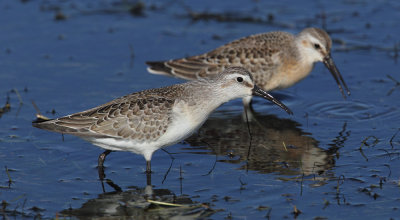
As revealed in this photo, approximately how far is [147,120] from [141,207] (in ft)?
4.14

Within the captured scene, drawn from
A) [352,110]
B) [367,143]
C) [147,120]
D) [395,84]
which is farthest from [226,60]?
[147,120]

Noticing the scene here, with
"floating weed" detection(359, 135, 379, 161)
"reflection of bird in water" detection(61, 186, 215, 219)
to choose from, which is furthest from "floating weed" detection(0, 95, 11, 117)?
"floating weed" detection(359, 135, 379, 161)

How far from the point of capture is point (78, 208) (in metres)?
8.49

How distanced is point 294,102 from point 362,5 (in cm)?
515

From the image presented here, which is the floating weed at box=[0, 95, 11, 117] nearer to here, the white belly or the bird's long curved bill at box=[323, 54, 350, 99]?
the white belly

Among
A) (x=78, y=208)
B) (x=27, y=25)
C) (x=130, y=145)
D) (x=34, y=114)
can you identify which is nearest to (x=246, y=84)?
(x=130, y=145)

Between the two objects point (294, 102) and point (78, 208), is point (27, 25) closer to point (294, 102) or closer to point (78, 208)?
point (294, 102)

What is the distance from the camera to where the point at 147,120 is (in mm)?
9195

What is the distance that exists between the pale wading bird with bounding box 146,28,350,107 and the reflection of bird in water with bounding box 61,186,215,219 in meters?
4.11

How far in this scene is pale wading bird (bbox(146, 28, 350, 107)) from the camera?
12.6 meters

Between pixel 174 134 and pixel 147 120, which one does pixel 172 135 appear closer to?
pixel 174 134

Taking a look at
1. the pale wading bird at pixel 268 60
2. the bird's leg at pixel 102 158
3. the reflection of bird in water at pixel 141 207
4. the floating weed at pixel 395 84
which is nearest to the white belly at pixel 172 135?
the bird's leg at pixel 102 158

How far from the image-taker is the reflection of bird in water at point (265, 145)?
32.2 feet

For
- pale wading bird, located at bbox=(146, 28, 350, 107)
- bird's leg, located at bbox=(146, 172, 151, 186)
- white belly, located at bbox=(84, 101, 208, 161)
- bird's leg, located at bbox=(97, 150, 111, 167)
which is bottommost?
bird's leg, located at bbox=(146, 172, 151, 186)
